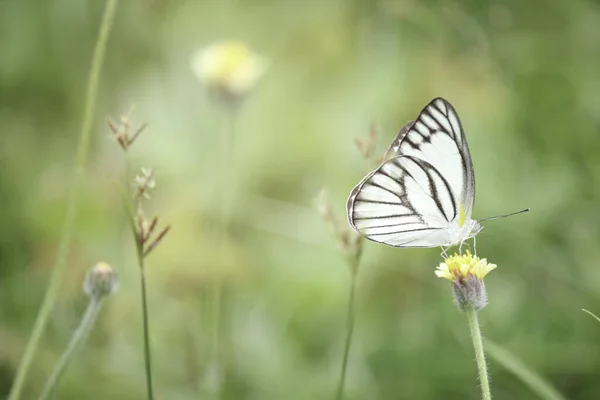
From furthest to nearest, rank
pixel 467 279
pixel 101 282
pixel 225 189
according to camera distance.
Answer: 1. pixel 225 189
2. pixel 101 282
3. pixel 467 279

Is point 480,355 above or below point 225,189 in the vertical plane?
above

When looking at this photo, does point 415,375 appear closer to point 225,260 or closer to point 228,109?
point 225,260

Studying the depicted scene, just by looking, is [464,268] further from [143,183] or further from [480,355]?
[143,183]

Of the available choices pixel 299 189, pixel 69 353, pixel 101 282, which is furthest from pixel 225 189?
pixel 69 353

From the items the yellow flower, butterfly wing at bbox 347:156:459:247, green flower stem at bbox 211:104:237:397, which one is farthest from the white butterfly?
green flower stem at bbox 211:104:237:397

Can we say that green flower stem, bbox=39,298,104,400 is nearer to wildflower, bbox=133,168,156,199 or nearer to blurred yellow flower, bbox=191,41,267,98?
wildflower, bbox=133,168,156,199

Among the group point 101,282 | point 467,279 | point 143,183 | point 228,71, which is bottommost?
point 101,282

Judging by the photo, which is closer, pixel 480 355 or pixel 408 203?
pixel 480 355

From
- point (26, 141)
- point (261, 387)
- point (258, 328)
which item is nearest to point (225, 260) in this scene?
point (258, 328)
